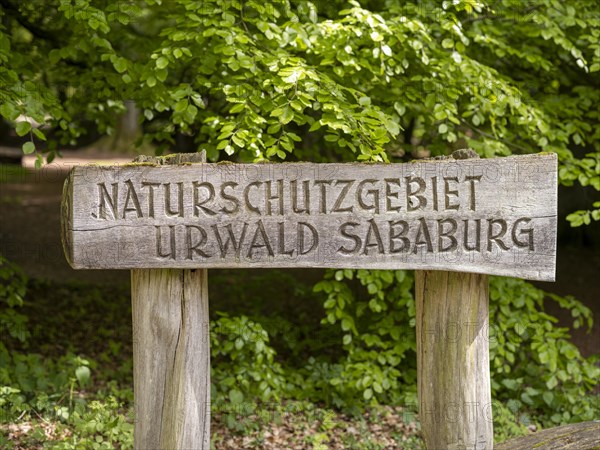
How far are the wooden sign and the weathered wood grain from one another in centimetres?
16

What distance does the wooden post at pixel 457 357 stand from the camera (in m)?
3.28

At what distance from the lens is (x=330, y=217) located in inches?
120

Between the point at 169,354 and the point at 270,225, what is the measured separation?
695mm

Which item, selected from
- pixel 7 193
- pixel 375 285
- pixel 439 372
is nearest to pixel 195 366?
pixel 439 372

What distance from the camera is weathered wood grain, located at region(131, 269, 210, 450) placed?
313cm

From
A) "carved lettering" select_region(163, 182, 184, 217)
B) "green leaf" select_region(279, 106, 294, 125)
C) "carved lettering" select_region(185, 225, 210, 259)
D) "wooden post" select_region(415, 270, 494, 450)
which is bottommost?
"wooden post" select_region(415, 270, 494, 450)

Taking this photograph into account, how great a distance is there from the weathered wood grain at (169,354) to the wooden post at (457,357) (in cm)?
100

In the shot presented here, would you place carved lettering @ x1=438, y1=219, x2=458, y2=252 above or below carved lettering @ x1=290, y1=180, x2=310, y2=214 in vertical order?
below

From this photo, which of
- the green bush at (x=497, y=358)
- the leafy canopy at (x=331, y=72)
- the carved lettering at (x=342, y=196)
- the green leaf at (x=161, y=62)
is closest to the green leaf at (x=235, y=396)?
the green bush at (x=497, y=358)

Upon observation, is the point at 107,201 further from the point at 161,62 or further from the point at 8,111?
the point at 161,62

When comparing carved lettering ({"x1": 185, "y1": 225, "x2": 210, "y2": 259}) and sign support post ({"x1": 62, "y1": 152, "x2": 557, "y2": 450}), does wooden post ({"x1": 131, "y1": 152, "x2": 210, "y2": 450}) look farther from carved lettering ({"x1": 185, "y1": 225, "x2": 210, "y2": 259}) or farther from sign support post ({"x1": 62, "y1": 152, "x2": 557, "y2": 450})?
carved lettering ({"x1": 185, "y1": 225, "x2": 210, "y2": 259})

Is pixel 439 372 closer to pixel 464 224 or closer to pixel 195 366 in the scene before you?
pixel 464 224

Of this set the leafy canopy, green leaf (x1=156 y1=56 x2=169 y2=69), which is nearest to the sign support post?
the leafy canopy

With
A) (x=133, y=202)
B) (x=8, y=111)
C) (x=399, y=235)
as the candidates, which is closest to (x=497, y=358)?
(x=399, y=235)
